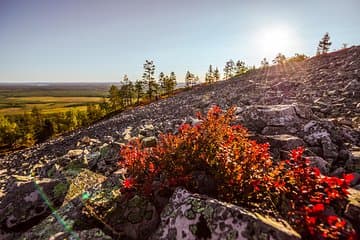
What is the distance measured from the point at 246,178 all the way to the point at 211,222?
112 centimetres

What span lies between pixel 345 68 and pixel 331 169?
20863mm

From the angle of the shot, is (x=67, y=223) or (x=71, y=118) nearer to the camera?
(x=67, y=223)

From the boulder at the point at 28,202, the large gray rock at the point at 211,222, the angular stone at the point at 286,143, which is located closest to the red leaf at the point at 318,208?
the large gray rock at the point at 211,222

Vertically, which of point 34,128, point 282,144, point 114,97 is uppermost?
point 282,144

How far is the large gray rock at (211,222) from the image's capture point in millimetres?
3217

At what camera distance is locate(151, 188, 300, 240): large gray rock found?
3.22 m

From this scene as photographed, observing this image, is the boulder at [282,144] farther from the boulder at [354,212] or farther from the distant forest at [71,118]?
the distant forest at [71,118]

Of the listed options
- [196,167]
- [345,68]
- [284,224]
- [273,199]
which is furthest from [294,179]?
[345,68]

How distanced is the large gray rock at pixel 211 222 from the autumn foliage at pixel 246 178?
1.24 ft

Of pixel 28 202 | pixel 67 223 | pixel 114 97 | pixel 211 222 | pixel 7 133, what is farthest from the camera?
pixel 114 97

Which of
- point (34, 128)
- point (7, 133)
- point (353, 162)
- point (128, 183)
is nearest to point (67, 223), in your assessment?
point (128, 183)

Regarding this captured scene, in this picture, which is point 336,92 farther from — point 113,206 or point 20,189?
point 20,189

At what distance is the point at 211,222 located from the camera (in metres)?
3.56

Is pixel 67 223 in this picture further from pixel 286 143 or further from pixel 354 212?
→ pixel 286 143
